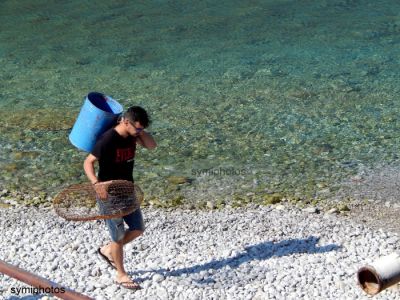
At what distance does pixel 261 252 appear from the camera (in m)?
8.10

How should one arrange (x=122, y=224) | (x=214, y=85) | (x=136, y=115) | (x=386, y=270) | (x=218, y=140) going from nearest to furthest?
(x=386, y=270)
(x=136, y=115)
(x=122, y=224)
(x=218, y=140)
(x=214, y=85)

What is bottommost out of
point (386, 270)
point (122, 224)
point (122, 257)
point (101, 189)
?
point (122, 257)

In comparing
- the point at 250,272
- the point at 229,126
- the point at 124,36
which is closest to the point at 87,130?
the point at 250,272

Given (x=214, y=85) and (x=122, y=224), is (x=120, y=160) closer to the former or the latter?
(x=122, y=224)

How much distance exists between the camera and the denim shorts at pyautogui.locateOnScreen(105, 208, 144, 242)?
7121mm

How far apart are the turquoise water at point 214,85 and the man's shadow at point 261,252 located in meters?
2.24

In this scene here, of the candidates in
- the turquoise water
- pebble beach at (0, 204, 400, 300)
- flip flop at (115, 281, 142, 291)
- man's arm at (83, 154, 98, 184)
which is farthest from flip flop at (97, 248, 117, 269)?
the turquoise water

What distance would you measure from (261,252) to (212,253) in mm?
534

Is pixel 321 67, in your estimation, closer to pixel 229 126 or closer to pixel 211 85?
pixel 211 85

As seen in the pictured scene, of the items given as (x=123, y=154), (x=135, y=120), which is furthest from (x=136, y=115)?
(x=123, y=154)

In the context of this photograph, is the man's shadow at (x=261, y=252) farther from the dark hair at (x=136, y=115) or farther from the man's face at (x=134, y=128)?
the dark hair at (x=136, y=115)

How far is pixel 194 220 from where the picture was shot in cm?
914

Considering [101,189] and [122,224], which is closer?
[101,189]

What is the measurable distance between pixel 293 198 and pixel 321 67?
7965 mm
